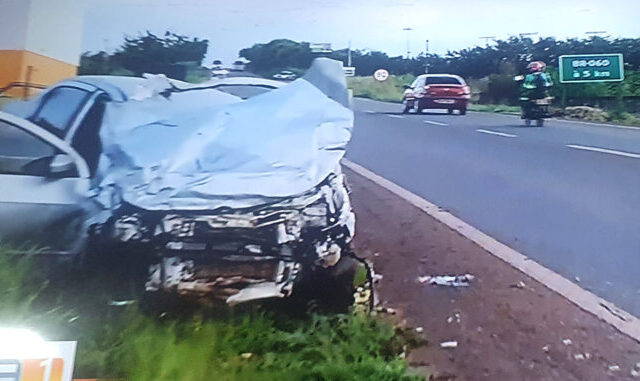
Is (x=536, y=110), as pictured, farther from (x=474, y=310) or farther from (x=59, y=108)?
(x=59, y=108)

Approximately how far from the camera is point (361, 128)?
1969 millimetres

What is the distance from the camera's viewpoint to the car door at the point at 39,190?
1.87 m

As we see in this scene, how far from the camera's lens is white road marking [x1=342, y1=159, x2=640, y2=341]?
175 cm

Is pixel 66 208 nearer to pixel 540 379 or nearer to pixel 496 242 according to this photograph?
pixel 496 242

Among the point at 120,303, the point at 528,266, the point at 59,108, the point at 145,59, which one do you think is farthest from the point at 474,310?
the point at 59,108

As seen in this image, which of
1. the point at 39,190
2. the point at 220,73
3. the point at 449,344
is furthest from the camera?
the point at 220,73

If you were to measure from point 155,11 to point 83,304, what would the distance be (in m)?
0.79

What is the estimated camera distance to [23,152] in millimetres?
1922

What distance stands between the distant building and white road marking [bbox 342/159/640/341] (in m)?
0.78

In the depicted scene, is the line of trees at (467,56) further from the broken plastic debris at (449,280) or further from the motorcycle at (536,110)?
the broken plastic debris at (449,280)

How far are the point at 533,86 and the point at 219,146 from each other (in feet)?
2.82

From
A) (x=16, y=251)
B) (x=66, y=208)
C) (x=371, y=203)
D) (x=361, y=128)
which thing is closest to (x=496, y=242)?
(x=371, y=203)

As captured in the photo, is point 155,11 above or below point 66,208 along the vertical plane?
above

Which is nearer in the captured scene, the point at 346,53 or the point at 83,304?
the point at 83,304
